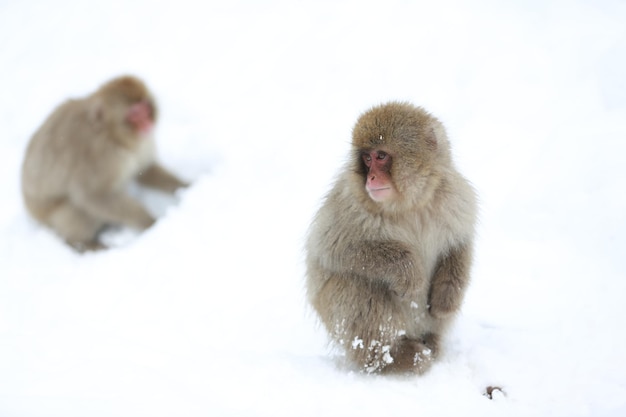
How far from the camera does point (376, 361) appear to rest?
120 inches

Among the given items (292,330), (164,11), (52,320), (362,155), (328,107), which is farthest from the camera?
(164,11)

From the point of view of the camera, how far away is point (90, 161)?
540 centimetres

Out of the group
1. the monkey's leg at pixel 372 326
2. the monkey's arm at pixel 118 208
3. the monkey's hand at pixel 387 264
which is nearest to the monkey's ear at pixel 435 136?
the monkey's hand at pixel 387 264

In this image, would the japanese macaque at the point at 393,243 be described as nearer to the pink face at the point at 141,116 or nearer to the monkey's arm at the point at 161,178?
the pink face at the point at 141,116

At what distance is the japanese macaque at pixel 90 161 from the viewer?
5.39 metres

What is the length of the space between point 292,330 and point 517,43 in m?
3.28

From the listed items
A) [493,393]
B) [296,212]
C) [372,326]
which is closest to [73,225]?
[296,212]

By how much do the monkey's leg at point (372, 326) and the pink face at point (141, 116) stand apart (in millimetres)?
2923

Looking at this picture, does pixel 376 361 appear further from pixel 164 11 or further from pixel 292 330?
pixel 164 11

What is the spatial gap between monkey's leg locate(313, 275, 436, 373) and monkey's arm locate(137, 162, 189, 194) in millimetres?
3012

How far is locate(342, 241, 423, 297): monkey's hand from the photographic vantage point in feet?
9.57

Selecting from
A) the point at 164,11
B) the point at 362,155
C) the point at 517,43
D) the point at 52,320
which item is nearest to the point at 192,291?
the point at 52,320

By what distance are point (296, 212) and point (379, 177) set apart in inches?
77.0

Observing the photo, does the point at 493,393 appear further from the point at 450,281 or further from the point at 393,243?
the point at 393,243
